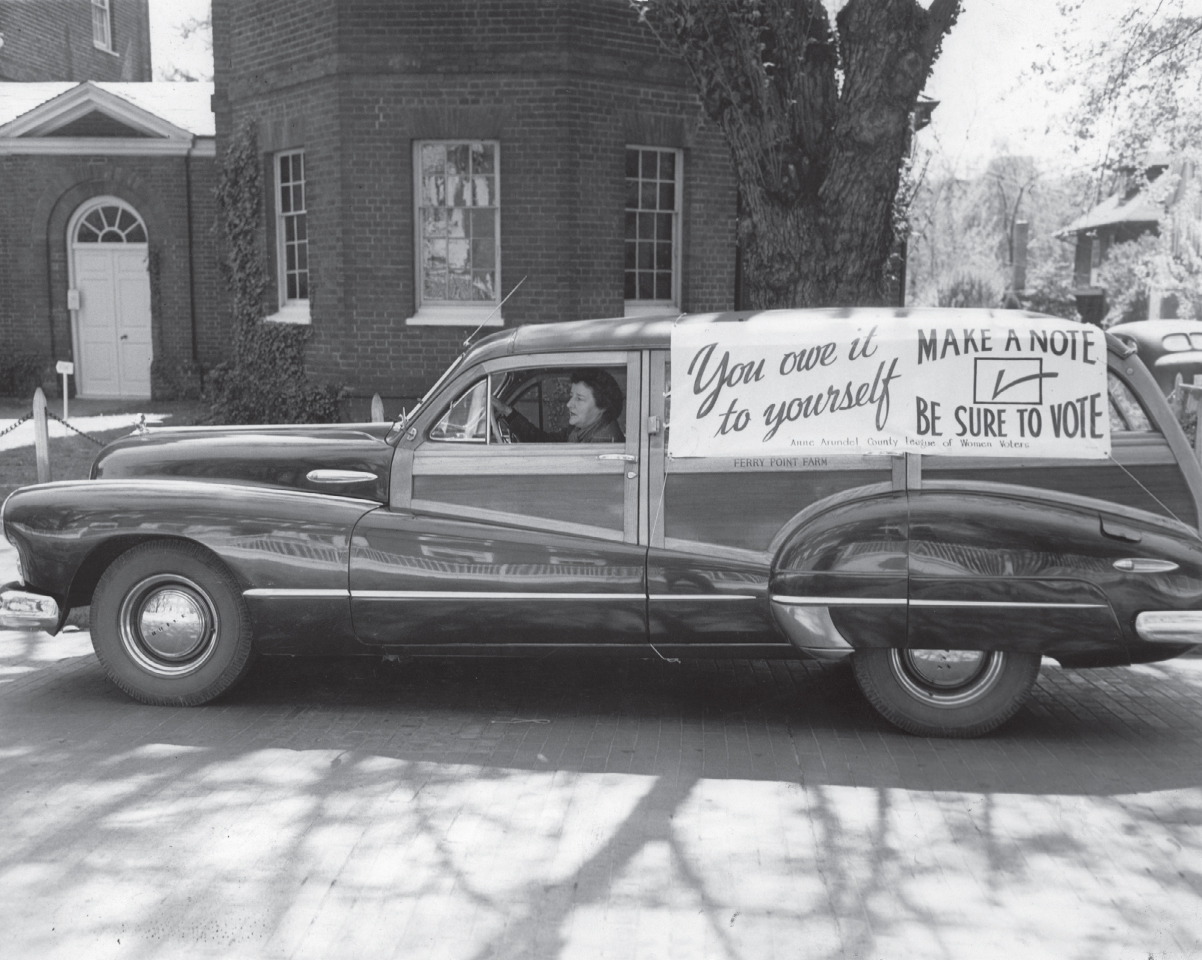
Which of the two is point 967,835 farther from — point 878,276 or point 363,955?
point 878,276

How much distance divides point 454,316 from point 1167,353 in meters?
8.61

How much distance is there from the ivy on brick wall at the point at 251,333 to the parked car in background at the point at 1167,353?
30.7 feet

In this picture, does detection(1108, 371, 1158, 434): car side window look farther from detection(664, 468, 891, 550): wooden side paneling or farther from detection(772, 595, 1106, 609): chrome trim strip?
detection(664, 468, 891, 550): wooden side paneling

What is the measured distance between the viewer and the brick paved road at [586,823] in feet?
12.3

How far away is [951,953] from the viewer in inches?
143

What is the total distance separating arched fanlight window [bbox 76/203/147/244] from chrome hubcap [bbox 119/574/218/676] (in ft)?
52.8

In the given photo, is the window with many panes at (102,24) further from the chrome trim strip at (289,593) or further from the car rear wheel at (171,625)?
the chrome trim strip at (289,593)

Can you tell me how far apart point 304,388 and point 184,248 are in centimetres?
630

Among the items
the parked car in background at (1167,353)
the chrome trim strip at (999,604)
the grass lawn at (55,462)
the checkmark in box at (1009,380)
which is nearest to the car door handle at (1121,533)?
the chrome trim strip at (999,604)

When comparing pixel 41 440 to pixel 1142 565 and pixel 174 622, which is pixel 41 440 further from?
pixel 1142 565

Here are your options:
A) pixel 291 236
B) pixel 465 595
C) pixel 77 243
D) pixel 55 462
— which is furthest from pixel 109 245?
pixel 465 595

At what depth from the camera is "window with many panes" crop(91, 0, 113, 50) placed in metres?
29.3

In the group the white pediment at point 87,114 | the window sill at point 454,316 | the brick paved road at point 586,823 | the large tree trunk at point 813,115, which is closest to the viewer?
the brick paved road at point 586,823

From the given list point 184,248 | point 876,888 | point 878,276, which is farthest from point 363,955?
point 184,248
